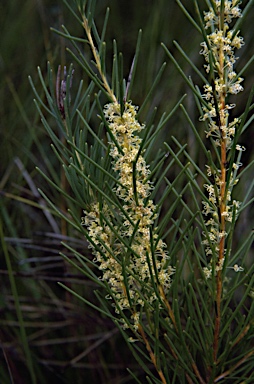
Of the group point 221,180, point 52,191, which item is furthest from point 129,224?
point 52,191

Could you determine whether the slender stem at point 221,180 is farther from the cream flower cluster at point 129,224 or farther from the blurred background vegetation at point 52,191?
the blurred background vegetation at point 52,191

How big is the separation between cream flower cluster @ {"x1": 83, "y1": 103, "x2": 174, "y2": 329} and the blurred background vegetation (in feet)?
1.11

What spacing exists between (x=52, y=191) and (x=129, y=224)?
643mm

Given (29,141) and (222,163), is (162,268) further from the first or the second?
(29,141)

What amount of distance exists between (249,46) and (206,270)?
0.66m

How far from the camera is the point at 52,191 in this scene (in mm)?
965

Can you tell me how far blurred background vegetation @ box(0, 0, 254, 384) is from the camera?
74cm

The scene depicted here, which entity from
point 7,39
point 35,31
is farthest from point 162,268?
point 35,31

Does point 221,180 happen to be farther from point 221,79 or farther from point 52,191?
point 52,191

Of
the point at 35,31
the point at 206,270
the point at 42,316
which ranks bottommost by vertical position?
the point at 42,316

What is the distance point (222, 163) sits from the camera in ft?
1.05

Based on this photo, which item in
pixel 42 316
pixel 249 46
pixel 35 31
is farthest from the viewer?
pixel 35 31

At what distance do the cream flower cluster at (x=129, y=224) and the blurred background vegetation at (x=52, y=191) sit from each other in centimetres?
34

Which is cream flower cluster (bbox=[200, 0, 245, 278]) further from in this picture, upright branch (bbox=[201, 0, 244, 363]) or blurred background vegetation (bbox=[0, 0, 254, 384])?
blurred background vegetation (bbox=[0, 0, 254, 384])
